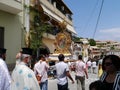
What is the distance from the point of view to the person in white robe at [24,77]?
7109 millimetres

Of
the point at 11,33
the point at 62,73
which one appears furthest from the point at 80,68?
the point at 11,33

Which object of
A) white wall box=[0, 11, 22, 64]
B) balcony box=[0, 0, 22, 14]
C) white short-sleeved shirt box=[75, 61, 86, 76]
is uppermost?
balcony box=[0, 0, 22, 14]

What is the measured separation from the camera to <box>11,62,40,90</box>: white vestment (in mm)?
7102

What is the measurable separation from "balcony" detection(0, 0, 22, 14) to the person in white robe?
17.4 m

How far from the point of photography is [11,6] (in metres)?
25.9

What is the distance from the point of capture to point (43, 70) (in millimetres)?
11984

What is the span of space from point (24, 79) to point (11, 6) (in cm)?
1924

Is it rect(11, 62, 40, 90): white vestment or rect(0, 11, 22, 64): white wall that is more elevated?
rect(0, 11, 22, 64): white wall

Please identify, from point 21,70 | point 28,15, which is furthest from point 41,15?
point 21,70

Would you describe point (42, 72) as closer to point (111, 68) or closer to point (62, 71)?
point (62, 71)

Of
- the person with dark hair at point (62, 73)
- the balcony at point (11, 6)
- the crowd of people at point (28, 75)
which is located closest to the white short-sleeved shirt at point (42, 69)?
the person with dark hair at point (62, 73)

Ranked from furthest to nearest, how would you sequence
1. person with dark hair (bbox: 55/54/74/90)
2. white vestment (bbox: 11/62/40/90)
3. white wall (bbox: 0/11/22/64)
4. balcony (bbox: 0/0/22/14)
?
white wall (bbox: 0/11/22/64)
balcony (bbox: 0/0/22/14)
person with dark hair (bbox: 55/54/74/90)
white vestment (bbox: 11/62/40/90)

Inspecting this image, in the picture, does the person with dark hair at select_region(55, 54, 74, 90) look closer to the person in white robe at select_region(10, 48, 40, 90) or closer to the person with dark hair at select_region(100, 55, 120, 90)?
the person in white robe at select_region(10, 48, 40, 90)

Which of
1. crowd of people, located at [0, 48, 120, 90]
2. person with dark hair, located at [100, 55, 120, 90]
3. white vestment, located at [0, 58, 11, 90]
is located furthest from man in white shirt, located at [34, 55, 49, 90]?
person with dark hair, located at [100, 55, 120, 90]
